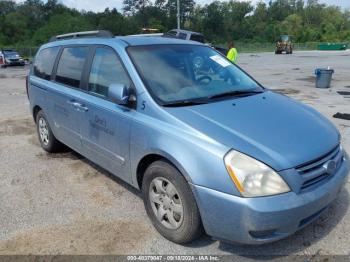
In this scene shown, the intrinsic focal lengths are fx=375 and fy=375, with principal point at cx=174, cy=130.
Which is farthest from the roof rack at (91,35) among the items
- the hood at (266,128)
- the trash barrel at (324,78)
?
the trash barrel at (324,78)

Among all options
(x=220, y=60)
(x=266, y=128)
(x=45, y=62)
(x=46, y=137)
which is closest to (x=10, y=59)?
(x=45, y=62)

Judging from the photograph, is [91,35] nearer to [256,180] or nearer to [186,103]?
[186,103]

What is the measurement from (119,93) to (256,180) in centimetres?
153

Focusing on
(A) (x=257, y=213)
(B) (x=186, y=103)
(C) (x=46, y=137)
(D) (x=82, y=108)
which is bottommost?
(C) (x=46, y=137)

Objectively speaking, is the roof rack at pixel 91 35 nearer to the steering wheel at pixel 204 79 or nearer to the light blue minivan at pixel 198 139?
the light blue minivan at pixel 198 139

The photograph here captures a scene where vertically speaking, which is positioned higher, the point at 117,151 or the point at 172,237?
the point at 117,151

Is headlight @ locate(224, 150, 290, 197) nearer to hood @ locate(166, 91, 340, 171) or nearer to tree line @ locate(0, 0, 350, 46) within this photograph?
hood @ locate(166, 91, 340, 171)

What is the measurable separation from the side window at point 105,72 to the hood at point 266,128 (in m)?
0.81

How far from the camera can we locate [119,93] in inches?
138

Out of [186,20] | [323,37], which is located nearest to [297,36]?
[323,37]

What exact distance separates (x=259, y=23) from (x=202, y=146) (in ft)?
353

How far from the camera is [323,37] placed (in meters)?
92.2

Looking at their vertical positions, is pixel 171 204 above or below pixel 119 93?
below

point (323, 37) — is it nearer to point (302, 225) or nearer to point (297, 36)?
point (297, 36)
